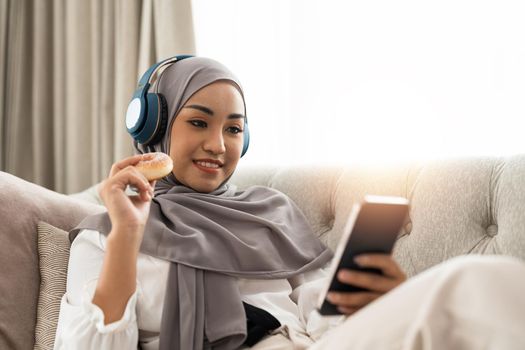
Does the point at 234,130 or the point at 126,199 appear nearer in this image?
the point at 126,199

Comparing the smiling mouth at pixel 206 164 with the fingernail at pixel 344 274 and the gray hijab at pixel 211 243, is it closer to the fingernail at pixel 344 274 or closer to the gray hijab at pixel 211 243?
the gray hijab at pixel 211 243

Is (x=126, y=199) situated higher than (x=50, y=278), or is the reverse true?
(x=126, y=199)

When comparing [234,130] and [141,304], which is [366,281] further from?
[234,130]

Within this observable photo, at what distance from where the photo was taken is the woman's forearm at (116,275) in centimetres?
102

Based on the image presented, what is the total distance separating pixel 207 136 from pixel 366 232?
0.65 metres

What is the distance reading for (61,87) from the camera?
288 cm

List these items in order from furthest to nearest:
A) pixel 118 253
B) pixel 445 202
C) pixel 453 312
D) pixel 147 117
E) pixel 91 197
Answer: pixel 91 197, pixel 147 117, pixel 445 202, pixel 118 253, pixel 453 312

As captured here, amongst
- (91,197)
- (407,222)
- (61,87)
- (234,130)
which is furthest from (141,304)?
(61,87)

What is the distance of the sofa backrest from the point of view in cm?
119

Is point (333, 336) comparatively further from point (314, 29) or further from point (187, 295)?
point (314, 29)

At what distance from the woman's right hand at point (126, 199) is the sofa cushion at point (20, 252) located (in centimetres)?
43

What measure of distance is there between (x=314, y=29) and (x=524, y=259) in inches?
54.3

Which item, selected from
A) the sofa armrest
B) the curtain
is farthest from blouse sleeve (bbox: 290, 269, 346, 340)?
the curtain

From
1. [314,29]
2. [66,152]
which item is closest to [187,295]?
[314,29]
